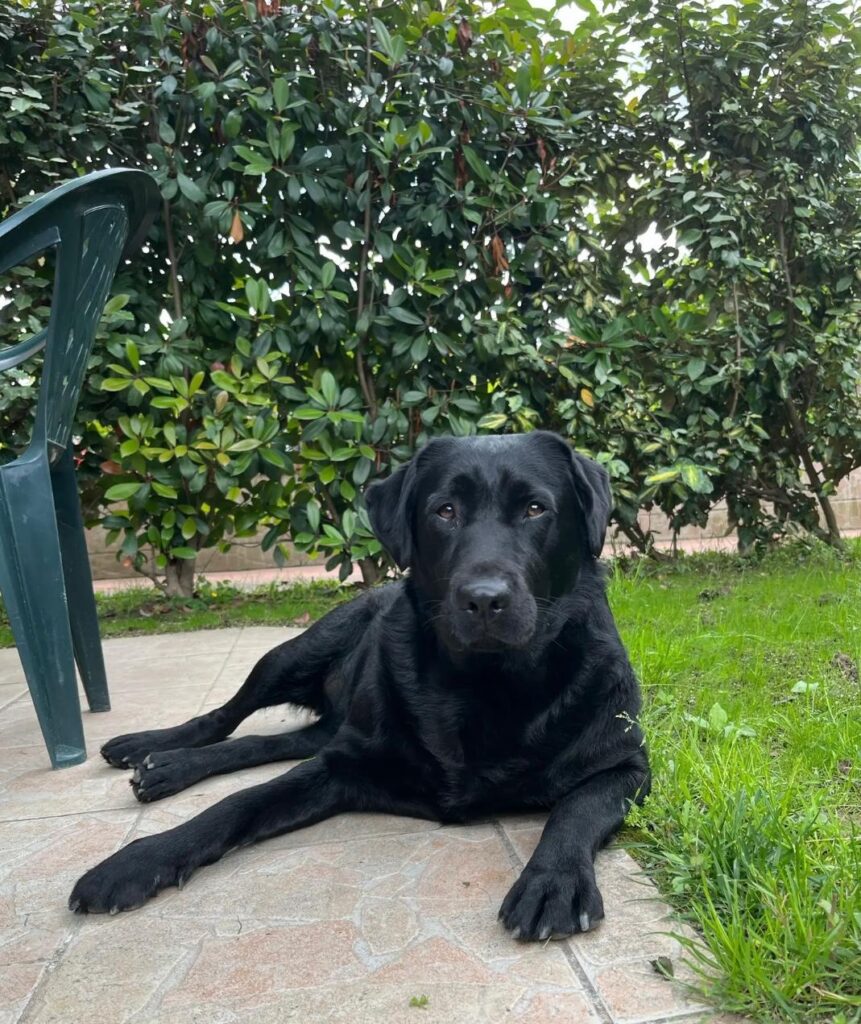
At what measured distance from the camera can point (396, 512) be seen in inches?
86.2

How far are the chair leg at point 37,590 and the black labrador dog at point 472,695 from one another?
0.21m

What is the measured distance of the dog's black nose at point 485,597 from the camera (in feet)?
5.83

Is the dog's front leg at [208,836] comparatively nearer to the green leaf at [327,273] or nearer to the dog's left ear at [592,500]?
the dog's left ear at [592,500]

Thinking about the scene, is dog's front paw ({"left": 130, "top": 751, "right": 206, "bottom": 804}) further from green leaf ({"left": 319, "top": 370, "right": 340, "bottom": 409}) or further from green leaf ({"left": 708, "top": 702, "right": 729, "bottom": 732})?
green leaf ({"left": 319, "top": 370, "right": 340, "bottom": 409})

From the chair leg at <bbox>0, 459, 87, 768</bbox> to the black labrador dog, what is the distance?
214 mm

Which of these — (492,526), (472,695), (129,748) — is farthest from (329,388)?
(472,695)

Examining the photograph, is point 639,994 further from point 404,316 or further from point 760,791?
point 404,316

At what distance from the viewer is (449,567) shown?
1.96 m

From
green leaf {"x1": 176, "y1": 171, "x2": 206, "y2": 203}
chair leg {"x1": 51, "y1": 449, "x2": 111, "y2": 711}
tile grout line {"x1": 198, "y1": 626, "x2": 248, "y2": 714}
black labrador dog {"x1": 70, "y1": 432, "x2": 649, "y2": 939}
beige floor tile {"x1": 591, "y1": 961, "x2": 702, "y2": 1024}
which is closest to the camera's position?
beige floor tile {"x1": 591, "y1": 961, "x2": 702, "y2": 1024}

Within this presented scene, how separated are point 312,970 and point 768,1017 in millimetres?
640

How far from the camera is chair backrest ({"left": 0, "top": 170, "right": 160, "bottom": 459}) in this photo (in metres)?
2.16

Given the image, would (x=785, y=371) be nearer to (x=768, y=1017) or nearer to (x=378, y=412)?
(x=378, y=412)

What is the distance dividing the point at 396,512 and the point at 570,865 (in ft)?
3.31

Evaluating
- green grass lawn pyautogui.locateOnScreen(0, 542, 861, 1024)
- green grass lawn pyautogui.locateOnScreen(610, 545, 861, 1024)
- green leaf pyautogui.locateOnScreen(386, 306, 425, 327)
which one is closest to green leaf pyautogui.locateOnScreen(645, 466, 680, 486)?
green grass lawn pyautogui.locateOnScreen(0, 542, 861, 1024)
